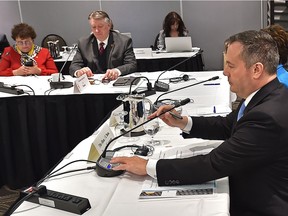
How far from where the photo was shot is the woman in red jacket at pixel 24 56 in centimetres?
370

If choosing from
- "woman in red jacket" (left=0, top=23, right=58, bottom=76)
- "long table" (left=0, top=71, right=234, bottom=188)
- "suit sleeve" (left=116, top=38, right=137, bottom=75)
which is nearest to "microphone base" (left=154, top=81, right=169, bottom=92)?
"long table" (left=0, top=71, right=234, bottom=188)

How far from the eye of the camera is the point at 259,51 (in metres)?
1.29

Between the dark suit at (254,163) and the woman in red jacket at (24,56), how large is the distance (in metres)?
2.61

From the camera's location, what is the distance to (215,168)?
1.29m

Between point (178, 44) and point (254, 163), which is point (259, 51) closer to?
point (254, 163)

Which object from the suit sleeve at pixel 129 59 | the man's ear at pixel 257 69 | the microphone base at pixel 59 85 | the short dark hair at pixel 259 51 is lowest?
the microphone base at pixel 59 85

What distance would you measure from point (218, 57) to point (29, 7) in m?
3.24

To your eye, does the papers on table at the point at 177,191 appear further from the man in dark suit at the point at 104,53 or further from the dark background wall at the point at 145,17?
the dark background wall at the point at 145,17

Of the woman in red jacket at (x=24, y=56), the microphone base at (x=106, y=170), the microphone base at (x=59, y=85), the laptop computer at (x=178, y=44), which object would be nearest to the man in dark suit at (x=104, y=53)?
the woman in red jacket at (x=24, y=56)

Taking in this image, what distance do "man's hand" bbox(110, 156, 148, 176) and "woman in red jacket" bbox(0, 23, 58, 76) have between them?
2394mm

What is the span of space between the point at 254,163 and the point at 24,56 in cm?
298

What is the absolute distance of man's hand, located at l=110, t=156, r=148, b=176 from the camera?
55.1 inches

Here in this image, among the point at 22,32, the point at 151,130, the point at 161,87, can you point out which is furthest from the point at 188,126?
the point at 22,32

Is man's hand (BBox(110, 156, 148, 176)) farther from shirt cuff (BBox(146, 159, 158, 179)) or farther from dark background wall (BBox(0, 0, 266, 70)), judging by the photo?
dark background wall (BBox(0, 0, 266, 70))
